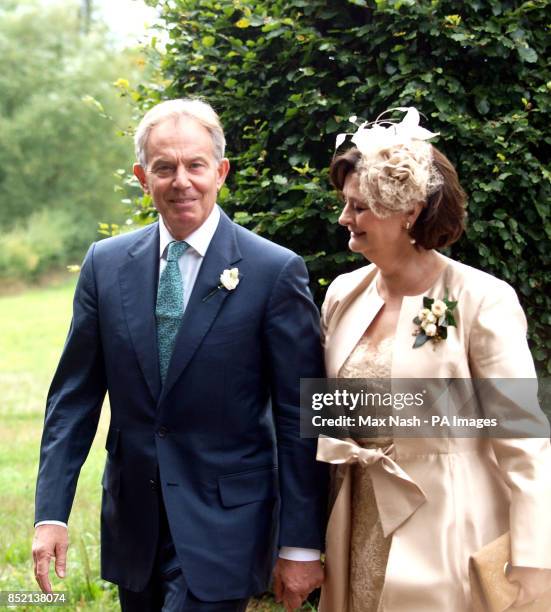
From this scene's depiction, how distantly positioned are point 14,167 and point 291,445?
26.4m

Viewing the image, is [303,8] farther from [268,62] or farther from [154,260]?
[154,260]

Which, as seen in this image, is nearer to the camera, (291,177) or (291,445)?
(291,445)

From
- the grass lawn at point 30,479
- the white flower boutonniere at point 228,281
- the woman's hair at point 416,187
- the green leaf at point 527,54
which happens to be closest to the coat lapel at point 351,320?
the woman's hair at point 416,187

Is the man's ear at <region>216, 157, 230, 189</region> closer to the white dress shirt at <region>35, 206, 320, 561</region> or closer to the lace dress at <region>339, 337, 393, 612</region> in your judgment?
the white dress shirt at <region>35, 206, 320, 561</region>

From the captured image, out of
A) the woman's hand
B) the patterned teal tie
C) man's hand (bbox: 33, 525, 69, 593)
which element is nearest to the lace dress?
the woman's hand

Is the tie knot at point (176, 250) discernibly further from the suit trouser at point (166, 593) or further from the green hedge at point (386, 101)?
the green hedge at point (386, 101)

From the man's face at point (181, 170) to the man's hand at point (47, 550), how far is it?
1051 mm

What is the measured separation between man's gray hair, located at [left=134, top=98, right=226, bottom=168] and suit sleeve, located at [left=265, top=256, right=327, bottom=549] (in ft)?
1.51

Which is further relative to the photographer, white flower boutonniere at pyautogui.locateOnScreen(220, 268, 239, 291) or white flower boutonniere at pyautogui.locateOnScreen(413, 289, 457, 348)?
white flower boutonniere at pyautogui.locateOnScreen(220, 268, 239, 291)

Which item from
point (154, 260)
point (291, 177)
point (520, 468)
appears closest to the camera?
point (520, 468)

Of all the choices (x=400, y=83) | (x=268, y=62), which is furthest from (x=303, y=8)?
(x=400, y=83)

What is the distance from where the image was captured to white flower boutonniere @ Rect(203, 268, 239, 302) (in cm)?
304

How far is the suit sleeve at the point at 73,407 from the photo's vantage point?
10.5 ft

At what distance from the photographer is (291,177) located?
421 cm
